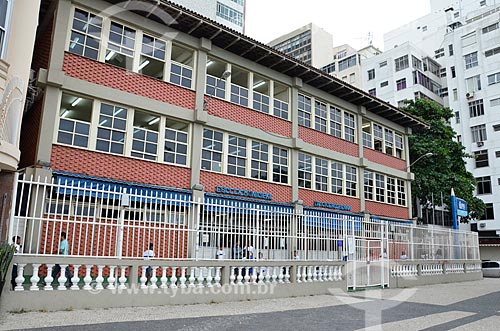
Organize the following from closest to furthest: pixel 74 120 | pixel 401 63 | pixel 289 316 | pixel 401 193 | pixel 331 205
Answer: pixel 289 316, pixel 74 120, pixel 331 205, pixel 401 193, pixel 401 63

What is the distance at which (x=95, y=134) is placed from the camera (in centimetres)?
1417

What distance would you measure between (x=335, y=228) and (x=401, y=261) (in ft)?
14.6

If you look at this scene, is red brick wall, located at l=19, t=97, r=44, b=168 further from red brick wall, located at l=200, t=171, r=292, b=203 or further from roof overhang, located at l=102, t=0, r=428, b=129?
red brick wall, located at l=200, t=171, r=292, b=203

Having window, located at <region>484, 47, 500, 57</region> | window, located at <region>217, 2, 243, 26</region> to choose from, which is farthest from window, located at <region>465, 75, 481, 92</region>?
window, located at <region>217, 2, 243, 26</region>

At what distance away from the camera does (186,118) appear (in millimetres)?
16266

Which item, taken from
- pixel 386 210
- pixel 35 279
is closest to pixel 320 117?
pixel 386 210

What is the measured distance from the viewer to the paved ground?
7071 millimetres

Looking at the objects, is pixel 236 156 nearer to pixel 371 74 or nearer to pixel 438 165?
pixel 438 165

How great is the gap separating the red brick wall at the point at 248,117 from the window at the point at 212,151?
84 cm

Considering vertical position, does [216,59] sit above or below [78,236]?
above

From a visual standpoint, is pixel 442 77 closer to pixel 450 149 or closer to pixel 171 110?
pixel 450 149

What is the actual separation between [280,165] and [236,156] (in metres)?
2.55

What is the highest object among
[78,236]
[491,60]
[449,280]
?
[491,60]

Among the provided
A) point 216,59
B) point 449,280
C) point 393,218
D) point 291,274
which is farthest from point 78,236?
point 393,218
